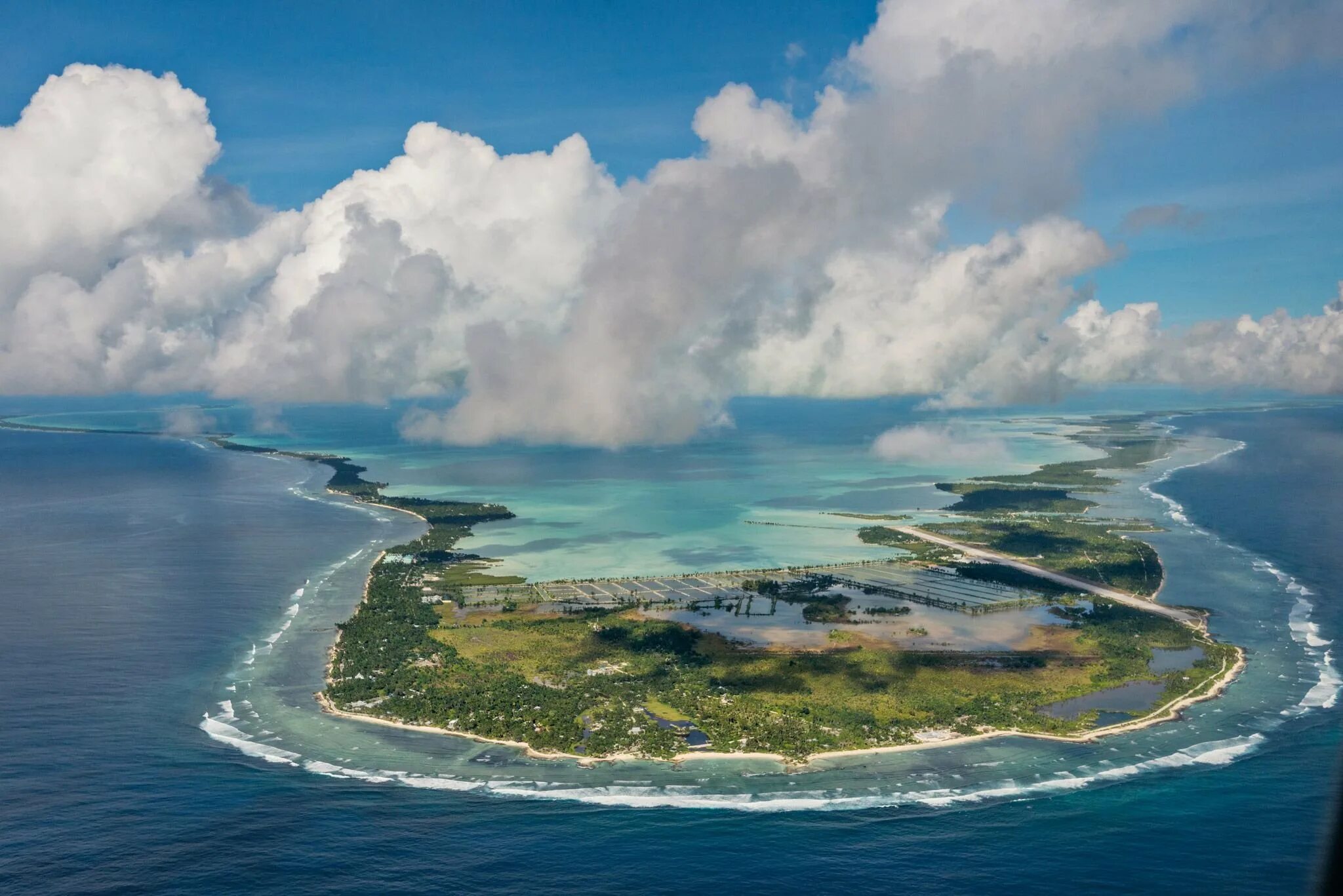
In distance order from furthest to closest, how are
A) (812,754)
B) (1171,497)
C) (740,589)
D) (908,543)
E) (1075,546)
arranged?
(1171,497)
(908,543)
(1075,546)
(740,589)
(812,754)

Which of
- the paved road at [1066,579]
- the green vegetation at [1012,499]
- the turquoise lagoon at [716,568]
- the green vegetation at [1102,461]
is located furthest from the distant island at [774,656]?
the green vegetation at [1102,461]

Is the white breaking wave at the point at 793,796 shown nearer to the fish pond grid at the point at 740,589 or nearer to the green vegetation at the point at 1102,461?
the fish pond grid at the point at 740,589

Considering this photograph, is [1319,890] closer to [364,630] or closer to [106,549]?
[364,630]

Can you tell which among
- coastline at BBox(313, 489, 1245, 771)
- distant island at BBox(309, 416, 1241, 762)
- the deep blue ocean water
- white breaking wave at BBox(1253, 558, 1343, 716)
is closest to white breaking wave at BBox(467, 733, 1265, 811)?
the deep blue ocean water

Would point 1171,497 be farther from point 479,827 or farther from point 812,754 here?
point 479,827

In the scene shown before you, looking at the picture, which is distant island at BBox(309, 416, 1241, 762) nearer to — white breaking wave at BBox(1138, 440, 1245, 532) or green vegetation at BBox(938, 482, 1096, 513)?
white breaking wave at BBox(1138, 440, 1245, 532)

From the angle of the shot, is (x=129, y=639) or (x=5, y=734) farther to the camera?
(x=129, y=639)

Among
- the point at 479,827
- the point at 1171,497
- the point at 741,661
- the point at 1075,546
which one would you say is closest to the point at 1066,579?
the point at 1075,546

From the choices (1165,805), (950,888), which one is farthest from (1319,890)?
(1165,805)
